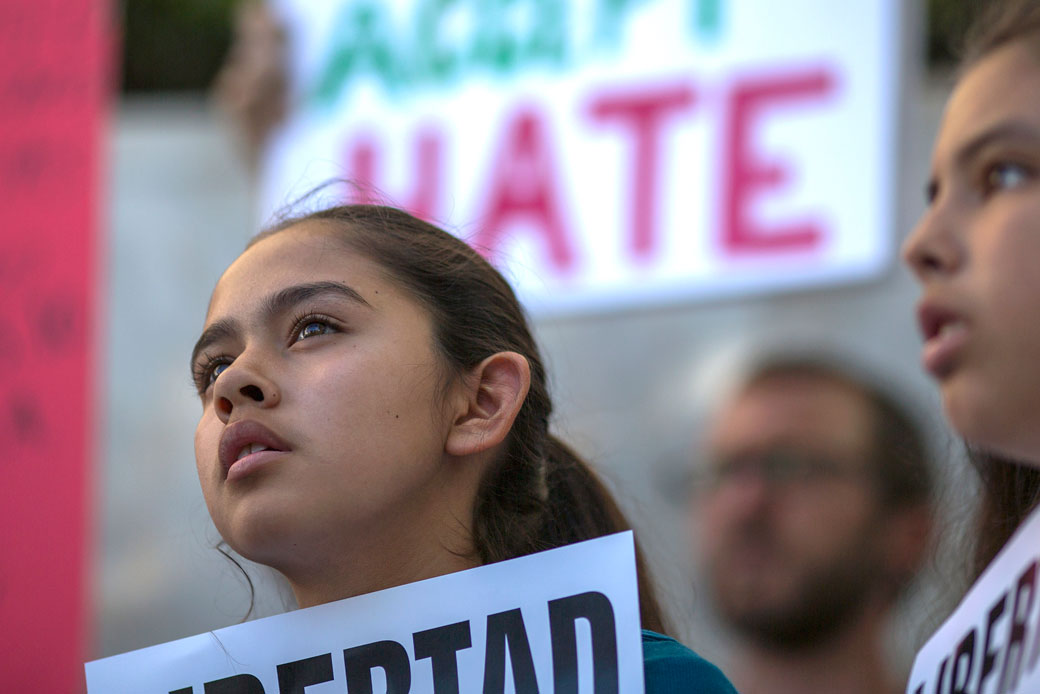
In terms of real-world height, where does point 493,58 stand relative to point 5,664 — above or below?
above

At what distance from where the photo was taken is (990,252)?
874 mm

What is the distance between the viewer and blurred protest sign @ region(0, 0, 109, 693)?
6.64ft

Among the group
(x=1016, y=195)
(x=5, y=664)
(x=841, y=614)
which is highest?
(x=1016, y=195)

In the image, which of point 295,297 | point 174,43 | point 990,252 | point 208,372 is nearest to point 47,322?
point 208,372

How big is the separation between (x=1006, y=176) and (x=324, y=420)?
0.56 metres

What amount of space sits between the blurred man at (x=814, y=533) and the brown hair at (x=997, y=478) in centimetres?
75

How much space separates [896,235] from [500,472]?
1430 mm

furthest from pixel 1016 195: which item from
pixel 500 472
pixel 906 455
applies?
Answer: pixel 906 455

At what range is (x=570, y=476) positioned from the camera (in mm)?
1311

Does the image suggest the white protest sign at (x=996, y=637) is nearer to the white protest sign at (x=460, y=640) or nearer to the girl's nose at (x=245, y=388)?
the white protest sign at (x=460, y=640)

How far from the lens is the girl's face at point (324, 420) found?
1.04 metres

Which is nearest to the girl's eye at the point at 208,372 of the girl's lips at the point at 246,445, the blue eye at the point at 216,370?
the blue eye at the point at 216,370

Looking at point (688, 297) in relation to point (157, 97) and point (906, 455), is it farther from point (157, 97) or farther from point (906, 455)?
point (157, 97)

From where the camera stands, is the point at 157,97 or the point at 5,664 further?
the point at 157,97
